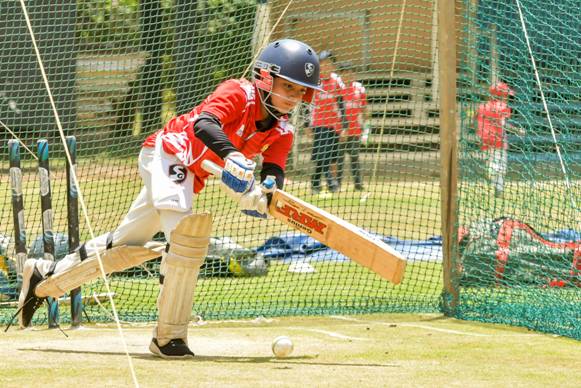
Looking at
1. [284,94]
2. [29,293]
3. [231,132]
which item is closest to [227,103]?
[231,132]

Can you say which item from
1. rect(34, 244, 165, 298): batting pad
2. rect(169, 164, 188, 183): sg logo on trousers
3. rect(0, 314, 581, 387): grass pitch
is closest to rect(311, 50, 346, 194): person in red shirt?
rect(0, 314, 581, 387): grass pitch

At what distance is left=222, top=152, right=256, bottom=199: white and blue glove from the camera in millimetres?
6121

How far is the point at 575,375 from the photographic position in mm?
6047

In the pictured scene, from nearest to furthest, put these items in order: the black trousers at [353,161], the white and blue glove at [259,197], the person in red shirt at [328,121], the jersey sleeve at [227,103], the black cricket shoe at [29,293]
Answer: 1. the white and blue glove at [259,197]
2. the jersey sleeve at [227,103]
3. the black cricket shoe at [29,293]
4. the person in red shirt at [328,121]
5. the black trousers at [353,161]

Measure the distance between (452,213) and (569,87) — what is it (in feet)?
4.08

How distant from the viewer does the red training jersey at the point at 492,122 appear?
877 centimetres

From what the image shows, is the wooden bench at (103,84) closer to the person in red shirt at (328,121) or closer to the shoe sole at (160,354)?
the person in red shirt at (328,121)

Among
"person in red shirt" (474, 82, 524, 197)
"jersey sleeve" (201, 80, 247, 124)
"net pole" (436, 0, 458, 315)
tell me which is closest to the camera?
"jersey sleeve" (201, 80, 247, 124)

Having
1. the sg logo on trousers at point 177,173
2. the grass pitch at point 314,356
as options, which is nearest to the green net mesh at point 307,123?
the grass pitch at point 314,356

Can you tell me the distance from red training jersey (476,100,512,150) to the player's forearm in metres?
3.03

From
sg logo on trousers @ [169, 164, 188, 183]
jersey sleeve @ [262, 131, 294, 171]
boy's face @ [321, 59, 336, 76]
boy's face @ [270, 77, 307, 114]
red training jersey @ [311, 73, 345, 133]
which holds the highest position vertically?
boy's face @ [321, 59, 336, 76]

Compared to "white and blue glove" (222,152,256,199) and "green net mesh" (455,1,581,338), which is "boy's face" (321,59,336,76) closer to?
"green net mesh" (455,1,581,338)

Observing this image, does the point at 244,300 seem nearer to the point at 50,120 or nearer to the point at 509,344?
the point at 509,344

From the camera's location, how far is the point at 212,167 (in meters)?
6.37
